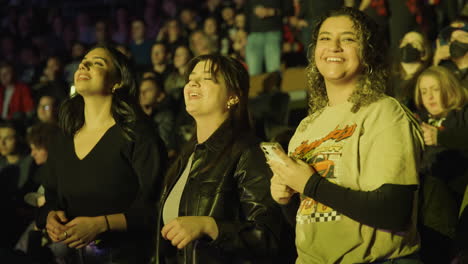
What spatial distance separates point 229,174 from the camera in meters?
3.06

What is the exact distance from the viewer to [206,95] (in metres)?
3.23

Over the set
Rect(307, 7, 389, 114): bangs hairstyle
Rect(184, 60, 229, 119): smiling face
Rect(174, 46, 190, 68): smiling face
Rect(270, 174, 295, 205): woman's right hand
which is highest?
Rect(307, 7, 389, 114): bangs hairstyle

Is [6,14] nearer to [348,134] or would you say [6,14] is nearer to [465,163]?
[465,163]

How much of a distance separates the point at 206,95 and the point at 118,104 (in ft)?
2.09

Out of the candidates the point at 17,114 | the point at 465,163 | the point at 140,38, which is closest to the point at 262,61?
the point at 140,38

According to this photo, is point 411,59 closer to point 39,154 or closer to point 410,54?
point 410,54

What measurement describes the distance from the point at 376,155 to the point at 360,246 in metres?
0.31

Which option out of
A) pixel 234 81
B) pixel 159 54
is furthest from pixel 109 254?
pixel 159 54

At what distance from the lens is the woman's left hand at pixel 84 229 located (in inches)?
131

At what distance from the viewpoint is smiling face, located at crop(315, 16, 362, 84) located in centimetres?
252

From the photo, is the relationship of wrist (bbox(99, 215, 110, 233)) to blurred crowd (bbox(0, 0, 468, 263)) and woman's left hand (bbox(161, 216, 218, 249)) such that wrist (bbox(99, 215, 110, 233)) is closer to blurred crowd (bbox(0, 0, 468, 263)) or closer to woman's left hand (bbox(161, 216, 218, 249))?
woman's left hand (bbox(161, 216, 218, 249))

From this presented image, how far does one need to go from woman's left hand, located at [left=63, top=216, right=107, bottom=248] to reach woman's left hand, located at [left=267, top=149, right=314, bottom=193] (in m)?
1.28

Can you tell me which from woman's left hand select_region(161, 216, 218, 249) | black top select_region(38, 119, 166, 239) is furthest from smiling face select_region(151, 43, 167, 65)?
woman's left hand select_region(161, 216, 218, 249)

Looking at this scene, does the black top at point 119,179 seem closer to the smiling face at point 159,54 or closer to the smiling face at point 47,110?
the smiling face at point 47,110
